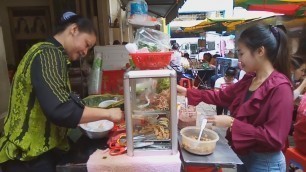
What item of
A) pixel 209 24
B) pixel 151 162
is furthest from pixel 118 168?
pixel 209 24

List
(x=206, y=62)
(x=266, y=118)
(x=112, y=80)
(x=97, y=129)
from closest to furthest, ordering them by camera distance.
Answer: (x=266, y=118), (x=97, y=129), (x=112, y=80), (x=206, y=62)

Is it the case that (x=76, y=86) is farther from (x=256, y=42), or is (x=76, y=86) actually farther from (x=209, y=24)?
(x=209, y=24)

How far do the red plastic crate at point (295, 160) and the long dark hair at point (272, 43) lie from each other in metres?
1.75

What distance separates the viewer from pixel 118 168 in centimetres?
148

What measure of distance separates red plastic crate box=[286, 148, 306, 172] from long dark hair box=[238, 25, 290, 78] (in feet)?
5.74

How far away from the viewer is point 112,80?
10.1ft

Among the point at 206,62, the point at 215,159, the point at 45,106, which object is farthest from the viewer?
the point at 206,62

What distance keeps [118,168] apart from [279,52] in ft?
4.28

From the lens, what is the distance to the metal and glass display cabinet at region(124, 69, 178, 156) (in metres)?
1.44

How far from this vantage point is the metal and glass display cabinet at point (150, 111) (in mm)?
1436

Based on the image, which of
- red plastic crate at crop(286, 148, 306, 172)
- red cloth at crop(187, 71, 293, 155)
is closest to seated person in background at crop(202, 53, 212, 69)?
red plastic crate at crop(286, 148, 306, 172)

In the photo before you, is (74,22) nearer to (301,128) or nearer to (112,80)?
(112,80)

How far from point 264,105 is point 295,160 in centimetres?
193

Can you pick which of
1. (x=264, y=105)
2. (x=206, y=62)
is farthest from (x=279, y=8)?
(x=206, y=62)
